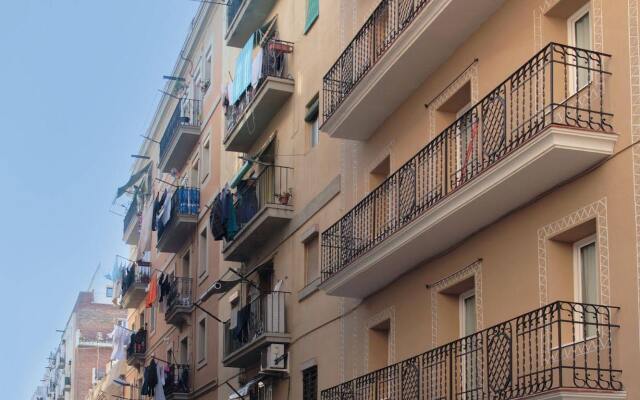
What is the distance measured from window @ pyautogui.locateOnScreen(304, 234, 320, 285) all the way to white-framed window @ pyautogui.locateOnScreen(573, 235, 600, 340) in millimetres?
10314

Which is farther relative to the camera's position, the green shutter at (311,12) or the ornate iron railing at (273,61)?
the ornate iron railing at (273,61)

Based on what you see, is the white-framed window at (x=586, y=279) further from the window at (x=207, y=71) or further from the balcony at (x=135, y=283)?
the balcony at (x=135, y=283)

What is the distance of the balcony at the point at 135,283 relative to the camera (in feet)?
150

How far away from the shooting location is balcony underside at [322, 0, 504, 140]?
16.1m

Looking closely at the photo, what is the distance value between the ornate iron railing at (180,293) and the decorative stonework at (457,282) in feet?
63.9

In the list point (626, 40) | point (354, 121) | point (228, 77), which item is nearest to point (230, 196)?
point (228, 77)

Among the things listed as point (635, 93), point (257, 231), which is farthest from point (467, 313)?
point (257, 231)

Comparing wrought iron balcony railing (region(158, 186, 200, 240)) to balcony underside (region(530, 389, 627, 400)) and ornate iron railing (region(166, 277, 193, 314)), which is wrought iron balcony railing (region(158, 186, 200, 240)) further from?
balcony underside (region(530, 389, 627, 400))

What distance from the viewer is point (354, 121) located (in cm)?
2027

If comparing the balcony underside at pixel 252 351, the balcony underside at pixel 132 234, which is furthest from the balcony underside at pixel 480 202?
the balcony underside at pixel 132 234

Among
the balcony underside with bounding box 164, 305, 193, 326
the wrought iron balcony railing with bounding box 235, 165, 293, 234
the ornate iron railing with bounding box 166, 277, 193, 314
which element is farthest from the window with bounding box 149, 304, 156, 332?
the wrought iron balcony railing with bounding box 235, 165, 293, 234

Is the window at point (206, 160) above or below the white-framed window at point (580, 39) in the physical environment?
above

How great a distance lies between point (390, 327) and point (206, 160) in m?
18.5

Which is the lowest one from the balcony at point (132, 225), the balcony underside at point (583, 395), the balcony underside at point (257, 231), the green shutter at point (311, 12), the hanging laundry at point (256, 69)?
the balcony underside at point (583, 395)
